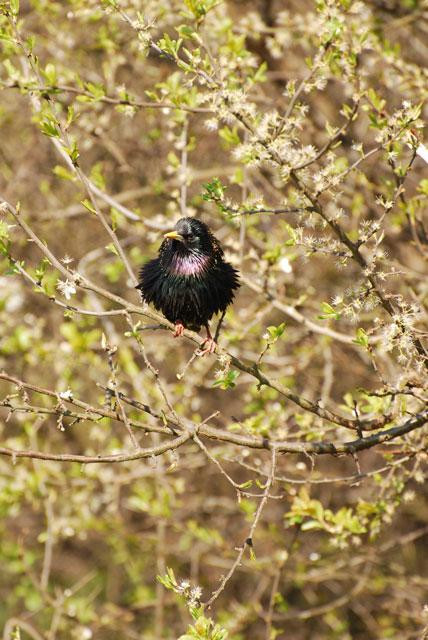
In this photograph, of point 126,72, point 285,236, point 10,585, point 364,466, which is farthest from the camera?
point 10,585

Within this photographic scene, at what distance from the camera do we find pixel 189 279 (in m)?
3.95

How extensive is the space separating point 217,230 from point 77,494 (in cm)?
251

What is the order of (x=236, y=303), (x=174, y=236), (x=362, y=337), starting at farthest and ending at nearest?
(x=236, y=303), (x=174, y=236), (x=362, y=337)

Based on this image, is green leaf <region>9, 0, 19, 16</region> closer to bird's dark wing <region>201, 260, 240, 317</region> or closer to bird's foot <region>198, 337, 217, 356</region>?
bird's foot <region>198, 337, 217, 356</region>

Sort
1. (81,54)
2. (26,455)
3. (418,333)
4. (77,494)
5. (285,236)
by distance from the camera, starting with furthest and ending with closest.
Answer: (81,54), (77,494), (285,236), (418,333), (26,455)

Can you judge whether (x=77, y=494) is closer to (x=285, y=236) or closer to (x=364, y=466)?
(x=285, y=236)

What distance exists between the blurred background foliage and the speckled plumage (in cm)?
19

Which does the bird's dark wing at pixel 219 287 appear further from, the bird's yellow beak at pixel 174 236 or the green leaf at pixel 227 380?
the green leaf at pixel 227 380

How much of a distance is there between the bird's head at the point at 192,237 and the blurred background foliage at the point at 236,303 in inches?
11.7

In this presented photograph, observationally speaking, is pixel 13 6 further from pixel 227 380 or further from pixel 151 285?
pixel 227 380

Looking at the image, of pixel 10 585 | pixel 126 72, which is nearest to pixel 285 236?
pixel 126 72

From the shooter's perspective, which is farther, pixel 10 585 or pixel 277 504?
pixel 10 585

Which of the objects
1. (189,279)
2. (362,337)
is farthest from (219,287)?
(362,337)

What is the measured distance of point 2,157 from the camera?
23.8 ft
